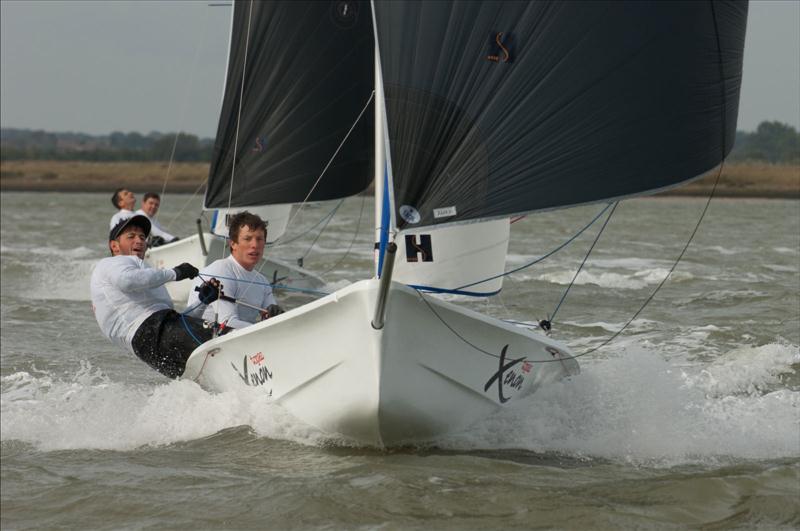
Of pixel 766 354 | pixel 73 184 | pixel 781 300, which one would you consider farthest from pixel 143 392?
pixel 73 184

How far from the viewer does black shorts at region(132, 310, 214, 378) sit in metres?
6.78

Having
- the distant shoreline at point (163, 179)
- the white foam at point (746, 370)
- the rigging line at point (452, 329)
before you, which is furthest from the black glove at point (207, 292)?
the distant shoreline at point (163, 179)

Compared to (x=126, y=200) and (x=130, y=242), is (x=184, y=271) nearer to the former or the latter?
(x=130, y=242)

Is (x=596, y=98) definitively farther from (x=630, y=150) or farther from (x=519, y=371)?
(x=519, y=371)

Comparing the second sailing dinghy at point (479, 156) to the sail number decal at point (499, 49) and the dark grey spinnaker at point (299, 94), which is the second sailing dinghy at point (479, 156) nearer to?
the sail number decal at point (499, 49)

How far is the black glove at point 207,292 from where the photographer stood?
6633mm

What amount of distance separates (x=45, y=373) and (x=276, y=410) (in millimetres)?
3242

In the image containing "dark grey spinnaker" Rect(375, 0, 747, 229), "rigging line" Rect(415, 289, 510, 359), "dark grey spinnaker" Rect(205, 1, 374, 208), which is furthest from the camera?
"dark grey spinnaker" Rect(205, 1, 374, 208)

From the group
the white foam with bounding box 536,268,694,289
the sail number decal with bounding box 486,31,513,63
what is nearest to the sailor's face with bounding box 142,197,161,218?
the white foam with bounding box 536,268,694,289

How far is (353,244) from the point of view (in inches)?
975

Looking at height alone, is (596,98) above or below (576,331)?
above

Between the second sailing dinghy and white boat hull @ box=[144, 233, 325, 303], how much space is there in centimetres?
739

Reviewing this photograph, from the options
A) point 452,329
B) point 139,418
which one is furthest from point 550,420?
point 139,418

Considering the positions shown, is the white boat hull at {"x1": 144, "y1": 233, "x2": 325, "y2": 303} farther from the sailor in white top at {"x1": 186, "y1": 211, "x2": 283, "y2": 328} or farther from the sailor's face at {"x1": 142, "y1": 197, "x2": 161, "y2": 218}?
the sailor in white top at {"x1": 186, "y1": 211, "x2": 283, "y2": 328}
